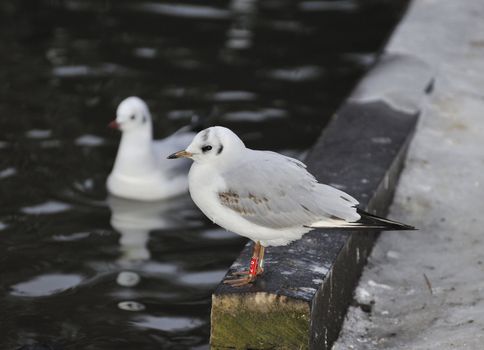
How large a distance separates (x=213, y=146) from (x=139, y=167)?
3.33m

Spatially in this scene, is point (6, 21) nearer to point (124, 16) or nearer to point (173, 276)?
point (124, 16)

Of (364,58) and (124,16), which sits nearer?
(364,58)

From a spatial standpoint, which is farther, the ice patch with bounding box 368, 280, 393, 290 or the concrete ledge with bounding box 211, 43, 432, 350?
the ice patch with bounding box 368, 280, 393, 290

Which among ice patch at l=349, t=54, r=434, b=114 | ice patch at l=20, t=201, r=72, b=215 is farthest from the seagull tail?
ice patch at l=20, t=201, r=72, b=215

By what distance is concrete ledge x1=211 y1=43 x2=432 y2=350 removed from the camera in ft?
13.8

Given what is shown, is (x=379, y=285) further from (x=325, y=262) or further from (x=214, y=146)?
(x=214, y=146)

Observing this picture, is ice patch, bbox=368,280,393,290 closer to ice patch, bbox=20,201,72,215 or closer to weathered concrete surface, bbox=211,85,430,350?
weathered concrete surface, bbox=211,85,430,350

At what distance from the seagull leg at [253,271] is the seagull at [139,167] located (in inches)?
123

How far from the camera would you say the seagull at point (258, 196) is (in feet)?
13.8

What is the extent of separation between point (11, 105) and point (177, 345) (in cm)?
419

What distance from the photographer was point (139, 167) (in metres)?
7.54

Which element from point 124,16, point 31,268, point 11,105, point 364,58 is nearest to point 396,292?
point 31,268

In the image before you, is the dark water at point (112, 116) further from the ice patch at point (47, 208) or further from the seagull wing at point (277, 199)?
the seagull wing at point (277, 199)

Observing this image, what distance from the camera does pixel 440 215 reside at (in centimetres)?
589
